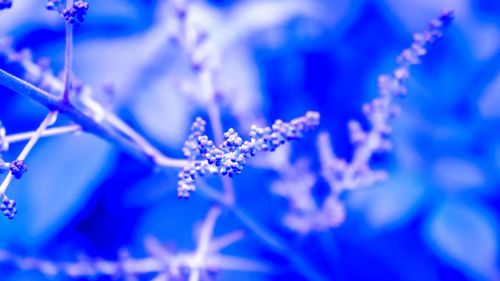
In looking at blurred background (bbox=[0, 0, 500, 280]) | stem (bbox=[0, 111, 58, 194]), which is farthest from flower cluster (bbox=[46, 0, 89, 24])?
blurred background (bbox=[0, 0, 500, 280])

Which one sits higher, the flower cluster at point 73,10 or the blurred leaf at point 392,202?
the blurred leaf at point 392,202

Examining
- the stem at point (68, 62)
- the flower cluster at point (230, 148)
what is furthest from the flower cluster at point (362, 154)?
the stem at point (68, 62)

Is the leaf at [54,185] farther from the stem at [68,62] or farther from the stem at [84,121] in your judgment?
the stem at [68,62]

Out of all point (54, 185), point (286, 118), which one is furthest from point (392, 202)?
point (54, 185)

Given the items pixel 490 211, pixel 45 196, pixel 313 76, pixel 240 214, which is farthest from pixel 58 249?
pixel 490 211

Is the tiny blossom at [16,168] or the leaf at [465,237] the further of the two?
the leaf at [465,237]

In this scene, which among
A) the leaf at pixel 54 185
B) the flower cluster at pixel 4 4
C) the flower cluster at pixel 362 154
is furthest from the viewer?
the leaf at pixel 54 185

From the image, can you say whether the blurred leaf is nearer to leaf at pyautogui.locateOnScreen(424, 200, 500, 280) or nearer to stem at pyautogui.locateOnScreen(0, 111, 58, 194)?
leaf at pyautogui.locateOnScreen(424, 200, 500, 280)

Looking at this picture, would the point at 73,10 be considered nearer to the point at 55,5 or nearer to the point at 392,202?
the point at 55,5
